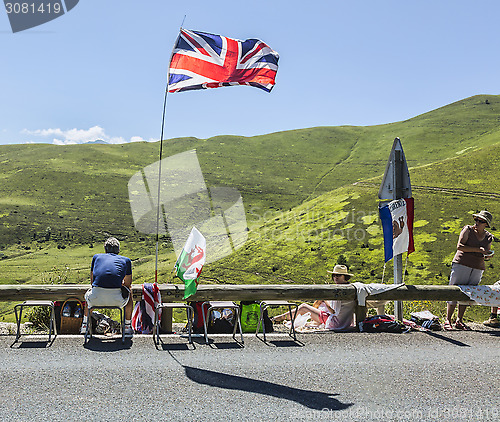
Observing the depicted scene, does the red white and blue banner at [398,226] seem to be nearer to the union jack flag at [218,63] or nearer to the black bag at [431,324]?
the black bag at [431,324]

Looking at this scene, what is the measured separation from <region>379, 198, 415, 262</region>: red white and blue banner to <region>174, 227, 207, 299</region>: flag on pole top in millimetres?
3240

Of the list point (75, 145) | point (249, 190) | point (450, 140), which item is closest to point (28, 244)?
point (249, 190)

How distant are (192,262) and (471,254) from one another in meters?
4.42

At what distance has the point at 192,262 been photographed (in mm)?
6934

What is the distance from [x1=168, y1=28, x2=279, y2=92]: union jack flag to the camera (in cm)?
791

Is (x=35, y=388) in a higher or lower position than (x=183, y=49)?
lower

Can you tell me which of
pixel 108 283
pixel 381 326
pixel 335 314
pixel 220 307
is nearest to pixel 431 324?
pixel 381 326

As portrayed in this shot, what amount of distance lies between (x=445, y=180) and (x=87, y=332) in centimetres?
6428

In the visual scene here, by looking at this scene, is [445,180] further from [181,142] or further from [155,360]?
[181,142]

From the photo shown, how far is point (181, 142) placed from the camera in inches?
6688

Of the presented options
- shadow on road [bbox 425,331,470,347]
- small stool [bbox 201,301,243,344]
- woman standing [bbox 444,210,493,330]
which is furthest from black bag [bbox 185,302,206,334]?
woman standing [bbox 444,210,493,330]

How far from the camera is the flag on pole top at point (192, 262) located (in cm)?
678

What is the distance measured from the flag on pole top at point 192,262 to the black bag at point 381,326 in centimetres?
273

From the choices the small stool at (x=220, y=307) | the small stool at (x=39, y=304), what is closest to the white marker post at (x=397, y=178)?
the small stool at (x=220, y=307)
